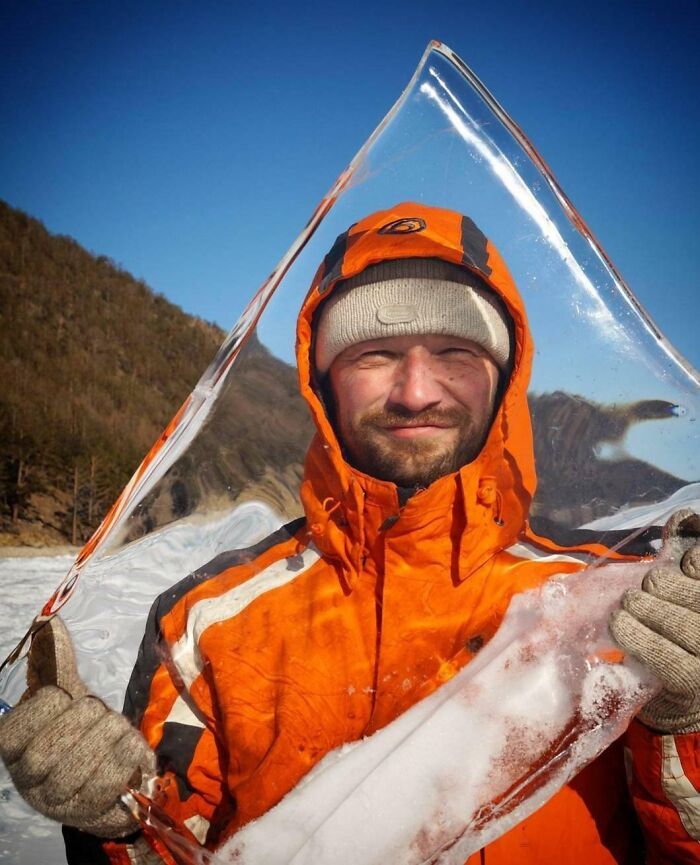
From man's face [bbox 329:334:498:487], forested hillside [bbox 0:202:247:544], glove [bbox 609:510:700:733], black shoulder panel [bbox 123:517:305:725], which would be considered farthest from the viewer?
forested hillside [bbox 0:202:247:544]

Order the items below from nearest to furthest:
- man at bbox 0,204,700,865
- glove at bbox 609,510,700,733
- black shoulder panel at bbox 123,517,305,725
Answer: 1. glove at bbox 609,510,700,733
2. man at bbox 0,204,700,865
3. black shoulder panel at bbox 123,517,305,725

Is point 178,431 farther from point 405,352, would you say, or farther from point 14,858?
point 14,858

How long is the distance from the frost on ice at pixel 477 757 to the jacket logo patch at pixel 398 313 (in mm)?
570

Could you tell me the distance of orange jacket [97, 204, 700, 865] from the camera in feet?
3.29

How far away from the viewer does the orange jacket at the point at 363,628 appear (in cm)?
100

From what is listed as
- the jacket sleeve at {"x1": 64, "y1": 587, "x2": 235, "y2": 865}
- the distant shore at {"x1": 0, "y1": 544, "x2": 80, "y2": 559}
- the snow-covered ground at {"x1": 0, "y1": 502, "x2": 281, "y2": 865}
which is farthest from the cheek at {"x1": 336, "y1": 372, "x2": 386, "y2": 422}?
the distant shore at {"x1": 0, "y1": 544, "x2": 80, "y2": 559}

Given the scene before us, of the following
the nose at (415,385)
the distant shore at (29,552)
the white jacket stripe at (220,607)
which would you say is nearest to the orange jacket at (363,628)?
the white jacket stripe at (220,607)

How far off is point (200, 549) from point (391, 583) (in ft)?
1.20

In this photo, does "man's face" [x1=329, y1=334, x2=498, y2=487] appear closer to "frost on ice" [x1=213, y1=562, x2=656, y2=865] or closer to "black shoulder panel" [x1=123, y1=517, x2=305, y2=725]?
"black shoulder panel" [x1=123, y1=517, x2=305, y2=725]

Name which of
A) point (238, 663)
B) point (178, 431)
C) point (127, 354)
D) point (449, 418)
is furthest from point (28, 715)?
point (127, 354)

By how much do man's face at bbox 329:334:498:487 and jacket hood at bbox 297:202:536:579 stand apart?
46mm

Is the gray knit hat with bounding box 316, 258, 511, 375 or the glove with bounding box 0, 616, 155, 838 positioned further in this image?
the gray knit hat with bounding box 316, 258, 511, 375

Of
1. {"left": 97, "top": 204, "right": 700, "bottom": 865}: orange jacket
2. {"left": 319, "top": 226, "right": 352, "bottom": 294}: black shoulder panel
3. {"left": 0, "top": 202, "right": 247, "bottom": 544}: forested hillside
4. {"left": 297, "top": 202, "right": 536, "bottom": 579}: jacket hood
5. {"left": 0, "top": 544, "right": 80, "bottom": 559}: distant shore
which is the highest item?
{"left": 0, "top": 202, "right": 247, "bottom": 544}: forested hillside

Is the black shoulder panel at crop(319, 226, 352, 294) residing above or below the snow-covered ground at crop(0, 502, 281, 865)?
above
